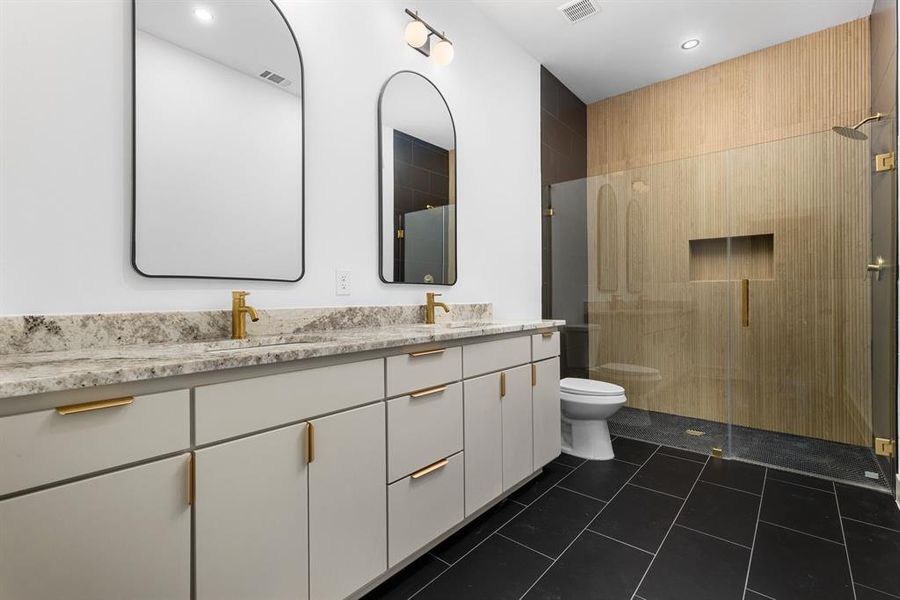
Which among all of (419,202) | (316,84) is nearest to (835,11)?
(419,202)

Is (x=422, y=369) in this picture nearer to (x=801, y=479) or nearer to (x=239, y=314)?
(x=239, y=314)

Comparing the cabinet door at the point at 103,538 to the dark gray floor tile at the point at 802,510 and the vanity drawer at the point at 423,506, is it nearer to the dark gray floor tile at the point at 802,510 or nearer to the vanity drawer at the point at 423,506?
the vanity drawer at the point at 423,506

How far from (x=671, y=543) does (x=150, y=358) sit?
190 cm

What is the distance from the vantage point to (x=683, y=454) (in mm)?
2611

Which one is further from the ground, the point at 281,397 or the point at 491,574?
the point at 281,397

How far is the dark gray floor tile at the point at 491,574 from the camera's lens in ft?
4.55

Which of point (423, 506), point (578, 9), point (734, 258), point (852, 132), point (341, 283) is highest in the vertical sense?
point (578, 9)

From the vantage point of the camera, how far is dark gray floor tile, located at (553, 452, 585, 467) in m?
2.45

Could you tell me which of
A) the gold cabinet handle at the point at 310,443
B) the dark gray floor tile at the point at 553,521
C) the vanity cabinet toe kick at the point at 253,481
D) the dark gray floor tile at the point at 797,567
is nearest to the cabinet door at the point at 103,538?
the vanity cabinet toe kick at the point at 253,481

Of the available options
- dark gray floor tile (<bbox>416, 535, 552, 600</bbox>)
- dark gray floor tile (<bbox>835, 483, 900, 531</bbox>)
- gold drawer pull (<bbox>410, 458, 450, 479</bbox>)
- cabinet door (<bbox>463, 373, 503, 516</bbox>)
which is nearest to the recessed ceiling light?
cabinet door (<bbox>463, 373, 503, 516</bbox>)

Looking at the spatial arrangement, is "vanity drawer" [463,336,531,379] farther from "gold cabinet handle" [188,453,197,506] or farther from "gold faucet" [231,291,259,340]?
"gold cabinet handle" [188,453,197,506]

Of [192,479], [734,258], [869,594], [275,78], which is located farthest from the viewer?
[734,258]

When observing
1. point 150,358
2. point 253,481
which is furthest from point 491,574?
point 150,358

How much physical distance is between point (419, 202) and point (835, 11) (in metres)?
2.73
